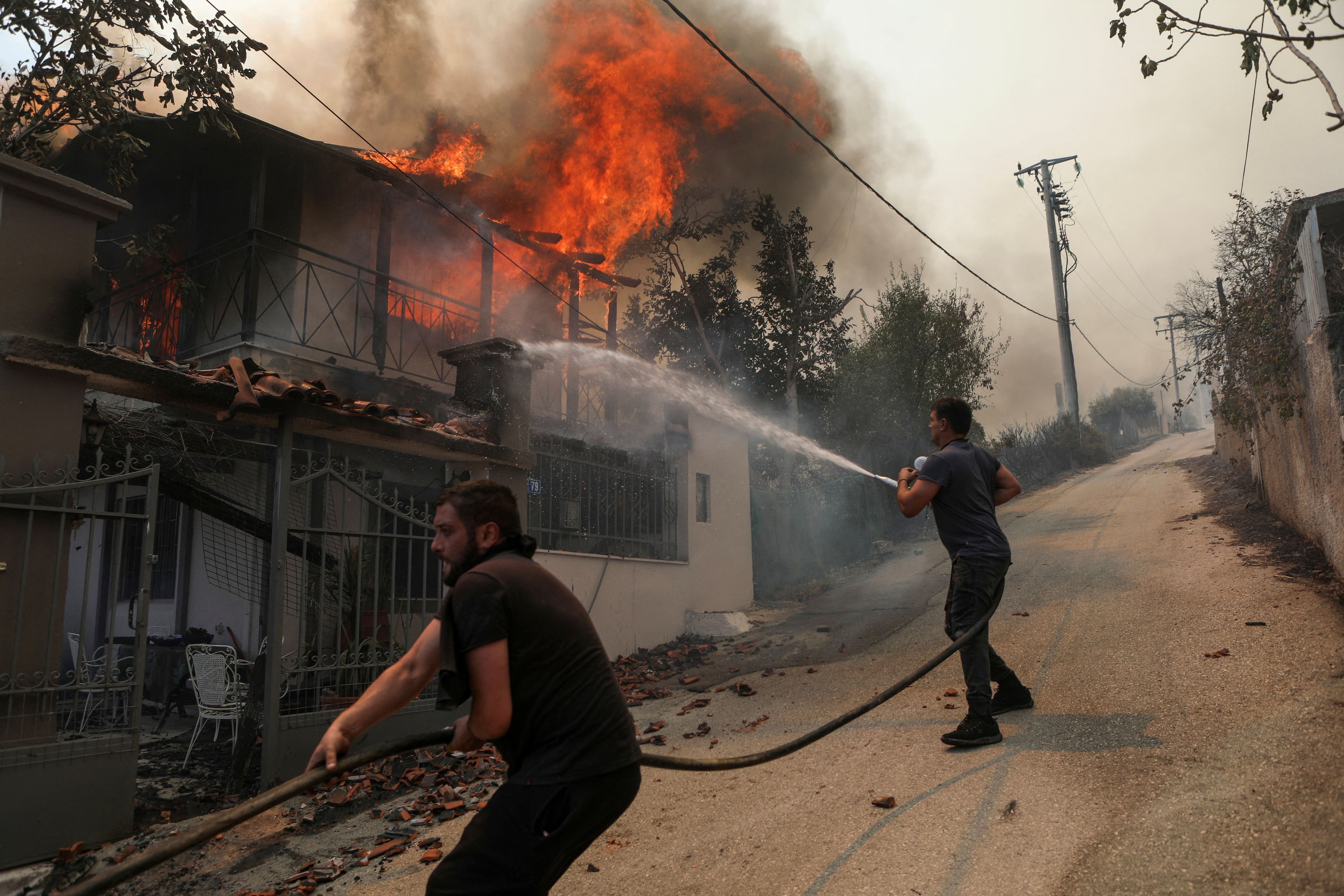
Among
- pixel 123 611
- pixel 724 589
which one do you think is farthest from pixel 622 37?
pixel 123 611

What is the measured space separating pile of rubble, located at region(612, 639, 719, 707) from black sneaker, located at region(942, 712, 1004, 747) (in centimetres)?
392

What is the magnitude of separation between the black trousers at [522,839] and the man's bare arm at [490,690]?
17 centimetres

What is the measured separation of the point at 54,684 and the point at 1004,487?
6.11 m

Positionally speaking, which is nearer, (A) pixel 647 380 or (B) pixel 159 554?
(B) pixel 159 554

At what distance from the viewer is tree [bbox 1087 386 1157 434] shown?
163 ft

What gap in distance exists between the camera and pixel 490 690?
2.07 meters

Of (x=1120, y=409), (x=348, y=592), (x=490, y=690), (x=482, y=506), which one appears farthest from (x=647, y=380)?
(x=1120, y=409)

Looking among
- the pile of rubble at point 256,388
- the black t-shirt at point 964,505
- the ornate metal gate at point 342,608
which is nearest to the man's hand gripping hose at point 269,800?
the black t-shirt at point 964,505

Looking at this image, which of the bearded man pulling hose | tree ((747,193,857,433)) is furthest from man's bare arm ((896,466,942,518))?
tree ((747,193,857,433))

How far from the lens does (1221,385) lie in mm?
10070

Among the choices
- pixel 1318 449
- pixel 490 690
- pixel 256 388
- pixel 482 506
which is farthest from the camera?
pixel 1318 449

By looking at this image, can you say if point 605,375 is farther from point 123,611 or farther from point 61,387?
point 61,387

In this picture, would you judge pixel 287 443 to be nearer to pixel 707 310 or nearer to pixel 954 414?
pixel 954 414

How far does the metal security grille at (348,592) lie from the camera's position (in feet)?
20.2
